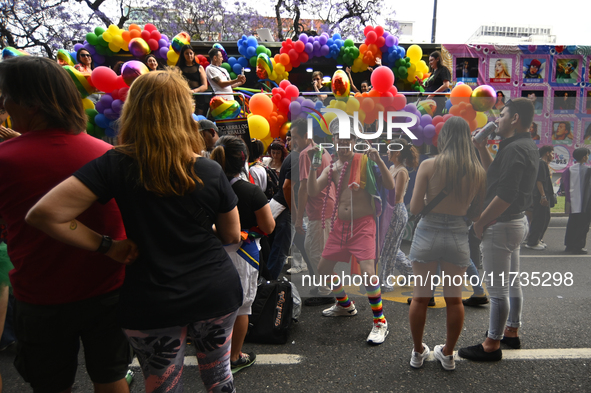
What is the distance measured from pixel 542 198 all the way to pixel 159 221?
2499mm

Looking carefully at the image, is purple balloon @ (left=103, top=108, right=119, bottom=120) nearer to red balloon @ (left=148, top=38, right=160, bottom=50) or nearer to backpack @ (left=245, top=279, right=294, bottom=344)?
red balloon @ (left=148, top=38, right=160, bottom=50)

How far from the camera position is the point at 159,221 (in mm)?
1267

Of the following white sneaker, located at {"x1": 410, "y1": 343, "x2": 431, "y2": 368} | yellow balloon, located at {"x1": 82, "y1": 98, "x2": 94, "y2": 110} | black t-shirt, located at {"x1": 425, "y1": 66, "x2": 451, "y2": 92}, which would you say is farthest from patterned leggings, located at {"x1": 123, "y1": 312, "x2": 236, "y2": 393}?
black t-shirt, located at {"x1": 425, "y1": 66, "x2": 451, "y2": 92}

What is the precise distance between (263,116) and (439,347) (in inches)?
130

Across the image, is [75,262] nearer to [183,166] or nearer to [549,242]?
[183,166]

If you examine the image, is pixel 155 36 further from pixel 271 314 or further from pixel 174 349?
pixel 174 349

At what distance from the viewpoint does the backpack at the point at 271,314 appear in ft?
9.36

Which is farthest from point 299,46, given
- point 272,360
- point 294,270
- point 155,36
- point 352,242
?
point 272,360

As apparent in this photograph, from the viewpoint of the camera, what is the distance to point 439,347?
8.30 ft

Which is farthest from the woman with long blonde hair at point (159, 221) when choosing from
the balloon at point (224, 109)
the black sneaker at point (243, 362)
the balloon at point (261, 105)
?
the balloon at point (261, 105)

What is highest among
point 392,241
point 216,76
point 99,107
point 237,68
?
point 237,68

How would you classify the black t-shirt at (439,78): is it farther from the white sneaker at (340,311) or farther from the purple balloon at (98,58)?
the purple balloon at (98,58)

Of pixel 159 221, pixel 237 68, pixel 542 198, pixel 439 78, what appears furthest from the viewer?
pixel 237 68

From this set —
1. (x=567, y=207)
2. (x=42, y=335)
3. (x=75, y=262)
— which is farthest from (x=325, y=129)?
(x=567, y=207)
